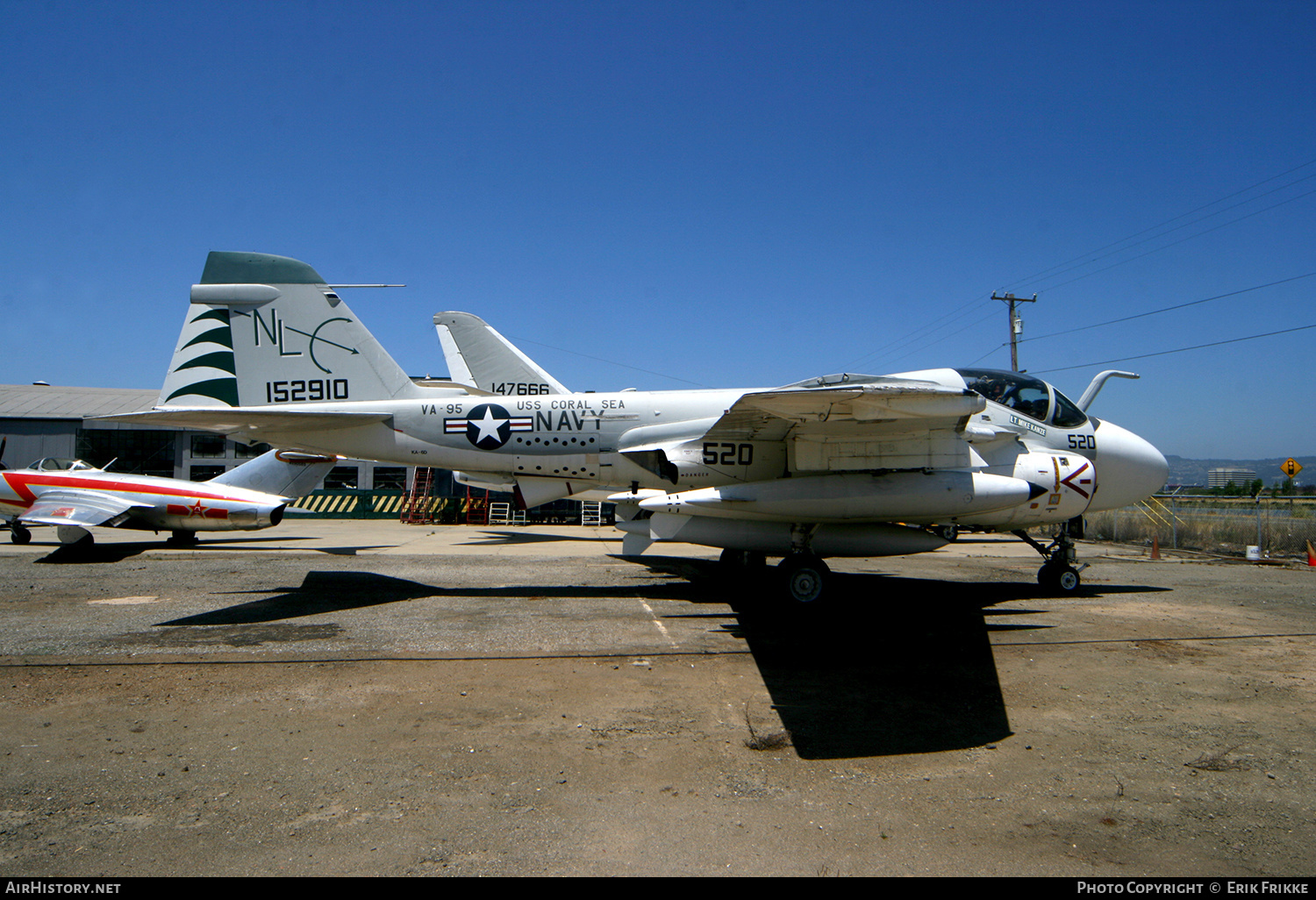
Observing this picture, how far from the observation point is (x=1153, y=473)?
10.1 meters

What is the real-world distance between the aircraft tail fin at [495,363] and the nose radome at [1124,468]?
10851 millimetres

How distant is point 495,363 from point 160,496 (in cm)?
804

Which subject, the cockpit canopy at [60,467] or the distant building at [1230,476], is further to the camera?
the distant building at [1230,476]

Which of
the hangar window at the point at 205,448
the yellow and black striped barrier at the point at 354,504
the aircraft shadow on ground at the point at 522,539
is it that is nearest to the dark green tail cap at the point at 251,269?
the aircraft shadow on ground at the point at 522,539

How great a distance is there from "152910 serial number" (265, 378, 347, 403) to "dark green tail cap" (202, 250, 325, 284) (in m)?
1.42

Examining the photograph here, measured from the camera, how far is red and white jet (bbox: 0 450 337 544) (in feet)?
50.4

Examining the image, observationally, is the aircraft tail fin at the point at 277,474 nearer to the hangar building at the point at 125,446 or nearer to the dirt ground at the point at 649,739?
the dirt ground at the point at 649,739

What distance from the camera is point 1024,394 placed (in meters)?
9.81

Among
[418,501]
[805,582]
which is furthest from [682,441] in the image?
[418,501]

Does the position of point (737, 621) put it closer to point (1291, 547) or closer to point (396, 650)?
point (396, 650)

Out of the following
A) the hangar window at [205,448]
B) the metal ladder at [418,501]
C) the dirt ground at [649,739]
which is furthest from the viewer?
the hangar window at [205,448]

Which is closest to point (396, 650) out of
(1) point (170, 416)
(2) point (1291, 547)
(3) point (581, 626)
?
(3) point (581, 626)

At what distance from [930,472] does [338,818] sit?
286 inches

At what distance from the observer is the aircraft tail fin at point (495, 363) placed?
642 inches
